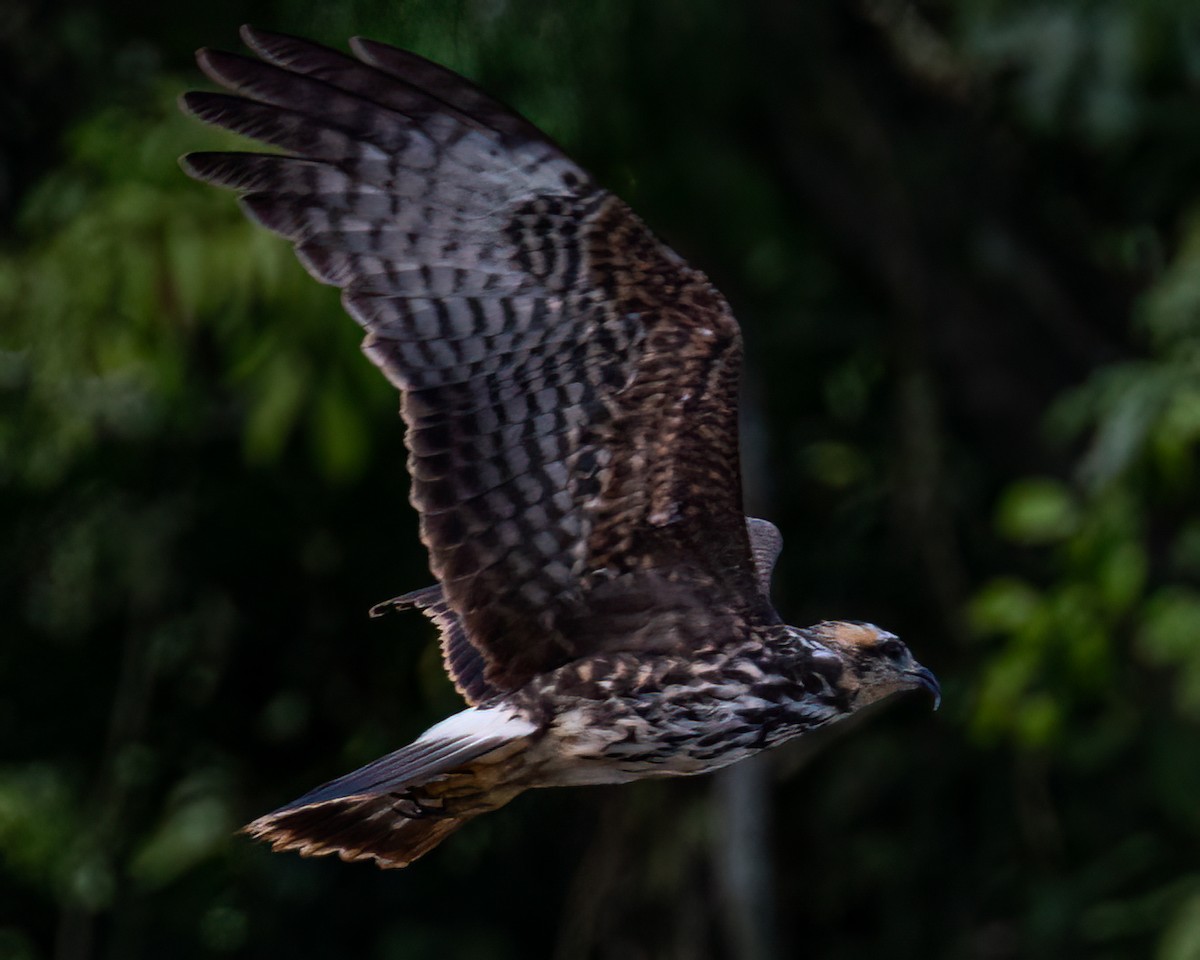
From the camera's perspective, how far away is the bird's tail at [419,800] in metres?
3.58

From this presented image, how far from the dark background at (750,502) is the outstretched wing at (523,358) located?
7.00 feet

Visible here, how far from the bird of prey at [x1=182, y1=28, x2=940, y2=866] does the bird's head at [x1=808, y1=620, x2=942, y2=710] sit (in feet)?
0.07

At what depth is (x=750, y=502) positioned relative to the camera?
720 cm

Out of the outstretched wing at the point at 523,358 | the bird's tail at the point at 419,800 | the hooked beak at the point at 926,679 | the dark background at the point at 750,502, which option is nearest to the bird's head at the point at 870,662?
the hooked beak at the point at 926,679

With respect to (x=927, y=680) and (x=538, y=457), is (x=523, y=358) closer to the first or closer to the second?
(x=538, y=457)

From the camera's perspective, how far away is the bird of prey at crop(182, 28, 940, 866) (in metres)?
3.43

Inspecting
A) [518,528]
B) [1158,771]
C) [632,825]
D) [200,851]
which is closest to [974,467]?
[1158,771]

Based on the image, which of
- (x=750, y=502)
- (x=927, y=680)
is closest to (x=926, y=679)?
(x=927, y=680)

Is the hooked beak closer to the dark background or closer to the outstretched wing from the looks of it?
the outstretched wing

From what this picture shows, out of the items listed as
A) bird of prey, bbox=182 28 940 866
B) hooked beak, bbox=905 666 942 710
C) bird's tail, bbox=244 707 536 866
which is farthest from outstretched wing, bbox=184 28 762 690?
hooked beak, bbox=905 666 942 710

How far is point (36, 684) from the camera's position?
7.84 metres

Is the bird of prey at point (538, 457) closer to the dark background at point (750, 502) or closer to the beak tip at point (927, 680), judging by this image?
the beak tip at point (927, 680)

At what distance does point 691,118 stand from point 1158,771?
9.77ft

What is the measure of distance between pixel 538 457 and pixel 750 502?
361 centimetres
